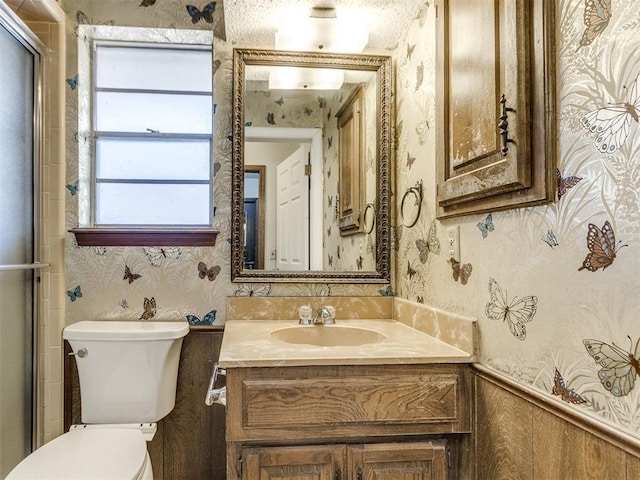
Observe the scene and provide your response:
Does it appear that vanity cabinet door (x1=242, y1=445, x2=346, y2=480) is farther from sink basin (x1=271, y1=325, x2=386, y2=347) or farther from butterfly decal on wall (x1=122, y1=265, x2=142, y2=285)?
butterfly decal on wall (x1=122, y1=265, x2=142, y2=285)

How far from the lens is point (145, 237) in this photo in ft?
5.92

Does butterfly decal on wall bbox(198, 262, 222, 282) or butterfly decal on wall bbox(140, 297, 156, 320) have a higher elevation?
butterfly decal on wall bbox(198, 262, 222, 282)

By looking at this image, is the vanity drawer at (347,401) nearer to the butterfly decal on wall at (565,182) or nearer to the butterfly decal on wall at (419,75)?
the butterfly decal on wall at (565,182)

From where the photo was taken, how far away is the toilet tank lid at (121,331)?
5.33 feet

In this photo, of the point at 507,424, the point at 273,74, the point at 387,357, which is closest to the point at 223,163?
the point at 273,74

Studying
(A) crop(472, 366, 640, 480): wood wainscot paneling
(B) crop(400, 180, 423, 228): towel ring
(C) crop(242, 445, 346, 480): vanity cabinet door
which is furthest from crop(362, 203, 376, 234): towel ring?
(C) crop(242, 445, 346, 480): vanity cabinet door

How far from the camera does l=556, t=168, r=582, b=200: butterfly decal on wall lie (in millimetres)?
869

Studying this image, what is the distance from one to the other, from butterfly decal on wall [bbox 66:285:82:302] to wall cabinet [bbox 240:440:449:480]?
993 millimetres

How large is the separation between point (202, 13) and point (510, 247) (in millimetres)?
1512

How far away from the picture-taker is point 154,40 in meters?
1.89

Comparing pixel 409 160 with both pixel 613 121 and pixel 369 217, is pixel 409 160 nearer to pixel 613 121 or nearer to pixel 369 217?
pixel 369 217

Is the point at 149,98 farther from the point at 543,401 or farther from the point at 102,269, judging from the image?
the point at 543,401

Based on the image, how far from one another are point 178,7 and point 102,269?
1086mm

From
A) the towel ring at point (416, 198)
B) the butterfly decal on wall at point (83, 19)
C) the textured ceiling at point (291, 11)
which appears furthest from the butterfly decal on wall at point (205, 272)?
the butterfly decal on wall at point (83, 19)
